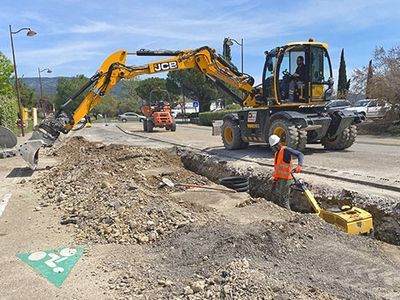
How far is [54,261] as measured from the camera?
484 centimetres

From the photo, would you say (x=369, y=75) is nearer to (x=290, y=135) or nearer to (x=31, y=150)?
(x=290, y=135)

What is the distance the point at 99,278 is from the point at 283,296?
205 centimetres

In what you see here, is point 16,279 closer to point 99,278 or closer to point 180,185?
point 99,278

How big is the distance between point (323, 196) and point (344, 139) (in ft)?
17.8

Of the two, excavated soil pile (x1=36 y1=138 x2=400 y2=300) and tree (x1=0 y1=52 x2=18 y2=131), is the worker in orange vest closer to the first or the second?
excavated soil pile (x1=36 y1=138 x2=400 y2=300)

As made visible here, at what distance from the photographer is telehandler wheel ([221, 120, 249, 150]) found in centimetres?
1377

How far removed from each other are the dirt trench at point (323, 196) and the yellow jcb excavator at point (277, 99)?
1857 mm

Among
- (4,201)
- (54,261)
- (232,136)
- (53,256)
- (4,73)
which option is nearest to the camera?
(54,261)

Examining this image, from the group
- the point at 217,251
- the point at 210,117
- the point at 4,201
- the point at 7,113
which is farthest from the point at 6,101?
the point at 217,251

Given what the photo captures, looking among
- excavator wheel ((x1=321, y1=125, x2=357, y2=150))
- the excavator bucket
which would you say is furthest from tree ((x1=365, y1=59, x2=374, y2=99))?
the excavator bucket

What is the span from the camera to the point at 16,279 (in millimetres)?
4355

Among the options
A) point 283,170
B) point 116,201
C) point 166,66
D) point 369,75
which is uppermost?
point 166,66

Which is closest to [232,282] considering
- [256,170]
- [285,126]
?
[256,170]

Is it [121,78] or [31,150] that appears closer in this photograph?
[31,150]
